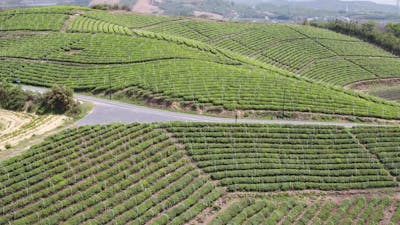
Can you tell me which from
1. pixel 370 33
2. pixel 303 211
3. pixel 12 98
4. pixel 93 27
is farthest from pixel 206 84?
pixel 370 33

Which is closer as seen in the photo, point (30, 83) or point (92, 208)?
point (92, 208)

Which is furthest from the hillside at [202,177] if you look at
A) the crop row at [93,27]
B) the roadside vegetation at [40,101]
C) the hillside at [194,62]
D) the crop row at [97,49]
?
the crop row at [93,27]

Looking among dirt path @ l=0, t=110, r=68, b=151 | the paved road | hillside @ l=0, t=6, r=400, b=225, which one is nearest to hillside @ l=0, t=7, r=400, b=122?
hillside @ l=0, t=6, r=400, b=225

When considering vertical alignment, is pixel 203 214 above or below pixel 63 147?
below

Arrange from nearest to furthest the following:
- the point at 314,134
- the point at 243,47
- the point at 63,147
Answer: the point at 63,147
the point at 314,134
the point at 243,47

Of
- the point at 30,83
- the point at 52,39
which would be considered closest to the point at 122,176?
the point at 30,83

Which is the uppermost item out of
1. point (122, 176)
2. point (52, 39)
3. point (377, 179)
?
point (52, 39)

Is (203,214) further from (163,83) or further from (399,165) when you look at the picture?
(163,83)
